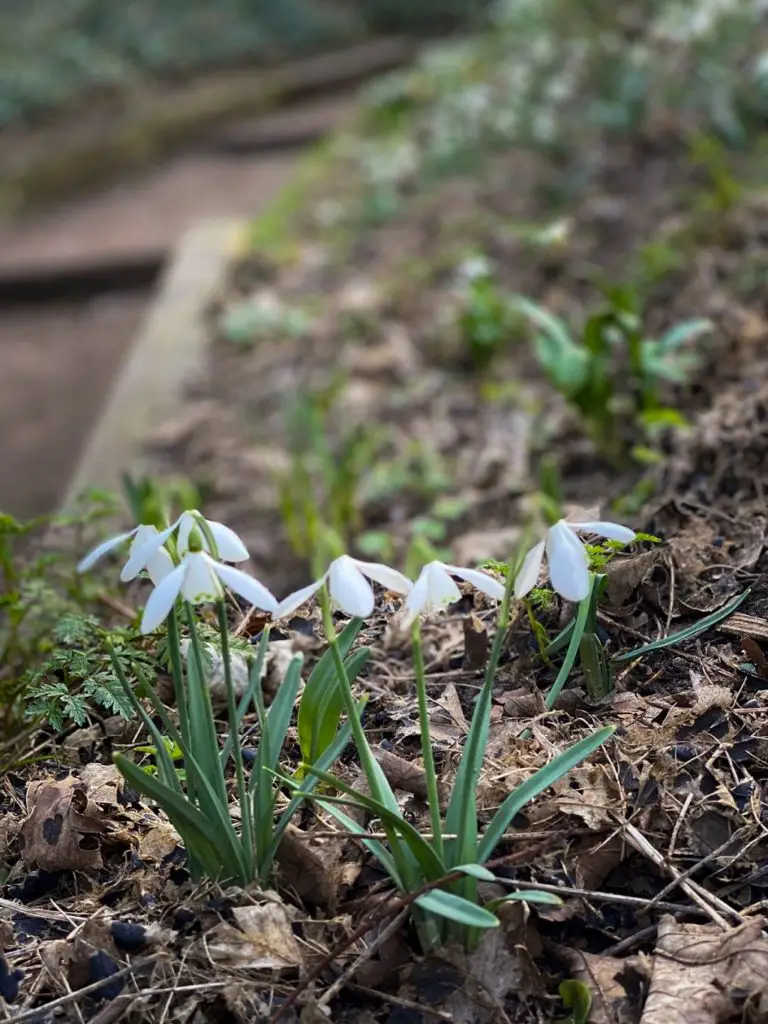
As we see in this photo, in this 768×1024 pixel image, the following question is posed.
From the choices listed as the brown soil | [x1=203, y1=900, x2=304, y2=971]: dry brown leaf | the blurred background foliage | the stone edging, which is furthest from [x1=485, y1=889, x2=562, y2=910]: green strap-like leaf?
the blurred background foliage

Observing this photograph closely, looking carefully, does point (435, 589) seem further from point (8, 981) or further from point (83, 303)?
point (83, 303)

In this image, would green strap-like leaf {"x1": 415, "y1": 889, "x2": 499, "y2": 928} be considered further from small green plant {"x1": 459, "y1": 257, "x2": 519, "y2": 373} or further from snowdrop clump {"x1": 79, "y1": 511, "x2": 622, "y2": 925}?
small green plant {"x1": 459, "y1": 257, "x2": 519, "y2": 373}

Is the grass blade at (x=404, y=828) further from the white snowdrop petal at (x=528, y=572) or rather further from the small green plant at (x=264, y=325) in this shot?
the small green plant at (x=264, y=325)

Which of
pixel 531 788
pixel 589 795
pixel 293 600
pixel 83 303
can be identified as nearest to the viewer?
pixel 293 600

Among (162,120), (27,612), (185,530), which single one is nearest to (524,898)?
(185,530)

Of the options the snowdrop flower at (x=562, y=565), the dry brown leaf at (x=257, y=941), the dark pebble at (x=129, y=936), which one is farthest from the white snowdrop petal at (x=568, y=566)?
the dark pebble at (x=129, y=936)

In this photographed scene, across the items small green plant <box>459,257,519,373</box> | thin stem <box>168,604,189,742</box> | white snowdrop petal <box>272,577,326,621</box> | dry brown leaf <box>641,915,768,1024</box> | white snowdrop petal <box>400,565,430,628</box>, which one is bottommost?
small green plant <box>459,257,519,373</box>
